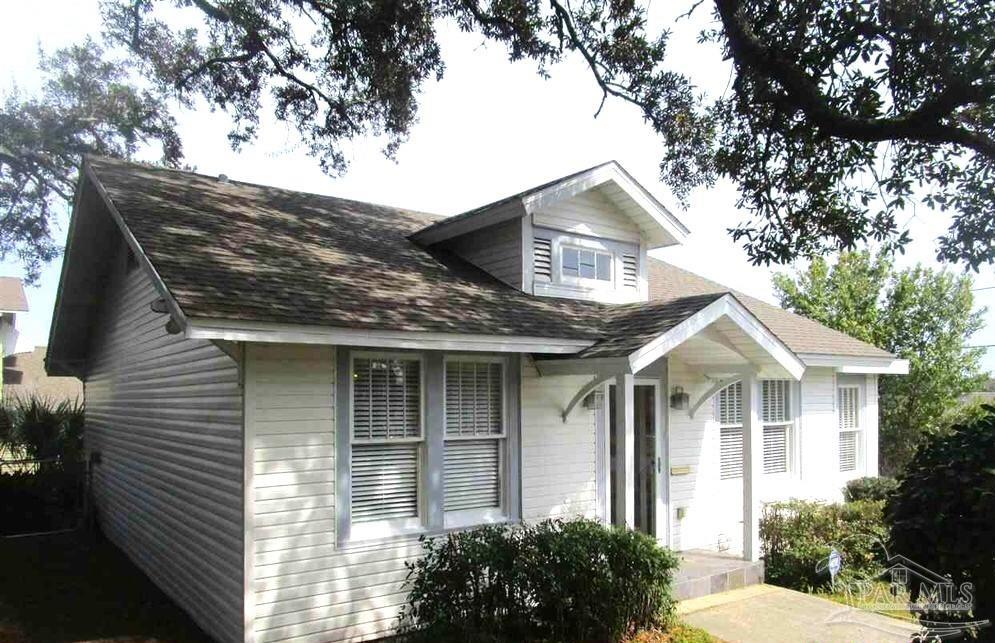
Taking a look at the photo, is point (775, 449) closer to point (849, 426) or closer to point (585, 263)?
point (849, 426)

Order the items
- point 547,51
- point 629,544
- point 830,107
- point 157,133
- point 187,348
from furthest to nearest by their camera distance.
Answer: point 157,133 → point 547,51 → point 187,348 → point 830,107 → point 629,544

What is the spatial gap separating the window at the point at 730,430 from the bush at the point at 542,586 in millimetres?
4932

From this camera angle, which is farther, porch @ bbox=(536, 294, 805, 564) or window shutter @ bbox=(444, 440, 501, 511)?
porch @ bbox=(536, 294, 805, 564)

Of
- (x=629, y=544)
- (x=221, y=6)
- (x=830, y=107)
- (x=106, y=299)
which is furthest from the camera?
(x=221, y=6)

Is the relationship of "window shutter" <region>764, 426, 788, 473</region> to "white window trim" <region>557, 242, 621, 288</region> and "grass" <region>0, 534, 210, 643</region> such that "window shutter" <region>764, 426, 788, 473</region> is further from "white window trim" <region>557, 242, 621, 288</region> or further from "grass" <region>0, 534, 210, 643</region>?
"grass" <region>0, 534, 210, 643</region>

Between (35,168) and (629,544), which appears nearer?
(629,544)

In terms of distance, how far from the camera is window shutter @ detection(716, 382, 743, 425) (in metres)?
11.9

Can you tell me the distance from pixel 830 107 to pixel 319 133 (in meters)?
11.4

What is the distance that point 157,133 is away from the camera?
23.7 metres

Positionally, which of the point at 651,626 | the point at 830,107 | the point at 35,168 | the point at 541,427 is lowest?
the point at 651,626

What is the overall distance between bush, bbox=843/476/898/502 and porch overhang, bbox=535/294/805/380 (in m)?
5.46

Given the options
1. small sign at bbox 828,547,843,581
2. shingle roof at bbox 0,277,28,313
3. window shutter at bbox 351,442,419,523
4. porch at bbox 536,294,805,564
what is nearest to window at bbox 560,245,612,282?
porch at bbox 536,294,805,564

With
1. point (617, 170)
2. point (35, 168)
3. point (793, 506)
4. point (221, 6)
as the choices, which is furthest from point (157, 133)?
point (793, 506)

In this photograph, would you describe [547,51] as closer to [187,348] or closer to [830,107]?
[830,107]
